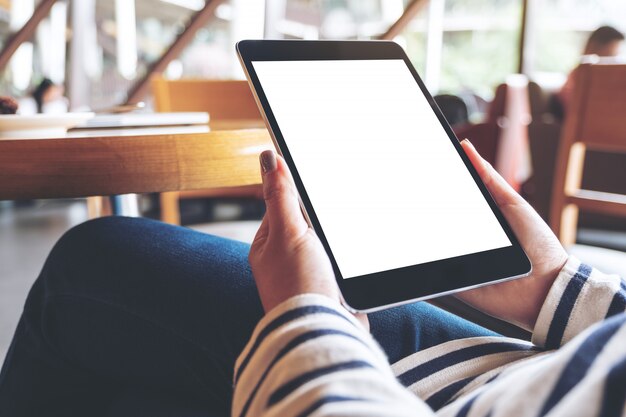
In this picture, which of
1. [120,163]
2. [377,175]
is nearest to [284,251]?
[377,175]

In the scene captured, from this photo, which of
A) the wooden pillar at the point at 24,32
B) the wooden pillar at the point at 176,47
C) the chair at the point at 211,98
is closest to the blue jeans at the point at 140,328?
the chair at the point at 211,98

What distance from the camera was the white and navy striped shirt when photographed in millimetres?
274

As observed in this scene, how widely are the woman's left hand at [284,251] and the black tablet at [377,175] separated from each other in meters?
0.04

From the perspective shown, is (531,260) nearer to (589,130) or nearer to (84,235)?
(84,235)

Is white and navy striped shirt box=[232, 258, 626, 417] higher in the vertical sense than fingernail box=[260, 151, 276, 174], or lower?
lower

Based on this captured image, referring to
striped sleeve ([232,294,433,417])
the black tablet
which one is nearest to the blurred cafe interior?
the black tablet

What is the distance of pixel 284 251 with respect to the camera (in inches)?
15.9

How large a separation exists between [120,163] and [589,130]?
3.97ft

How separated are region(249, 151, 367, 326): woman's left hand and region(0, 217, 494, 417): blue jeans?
111 mm

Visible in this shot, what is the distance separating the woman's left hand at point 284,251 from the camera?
388mm

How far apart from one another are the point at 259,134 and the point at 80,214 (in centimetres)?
289

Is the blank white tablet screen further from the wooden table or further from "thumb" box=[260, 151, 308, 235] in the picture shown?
the wooden table

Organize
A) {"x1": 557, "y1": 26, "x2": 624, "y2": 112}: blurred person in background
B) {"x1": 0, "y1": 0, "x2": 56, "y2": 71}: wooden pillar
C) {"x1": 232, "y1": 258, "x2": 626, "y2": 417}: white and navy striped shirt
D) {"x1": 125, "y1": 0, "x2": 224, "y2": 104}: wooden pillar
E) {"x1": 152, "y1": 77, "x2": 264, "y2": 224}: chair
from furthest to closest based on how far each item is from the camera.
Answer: {"x1": 125, "y1": 0, "x2": 224, "y2": 104}: wooden pillar, {"x1": 0, "y1": 0, "x2": 56, "y2": 71}: wooden pillar, {"x1": 557, "y1": 26, "x2": 624, "y2": 112}: blurred person in background, {"x1": 152, "y1": 77, "x2": 264, "y2": 224}: chair, {"x1": 232, "y1": 258, "x2": 626, "y2": 417}: white and navy striped shirt

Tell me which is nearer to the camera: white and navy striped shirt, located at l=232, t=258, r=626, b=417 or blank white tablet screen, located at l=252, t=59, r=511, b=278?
white and navy striped shirt, located at l=232, t=258, r=626, b=417
